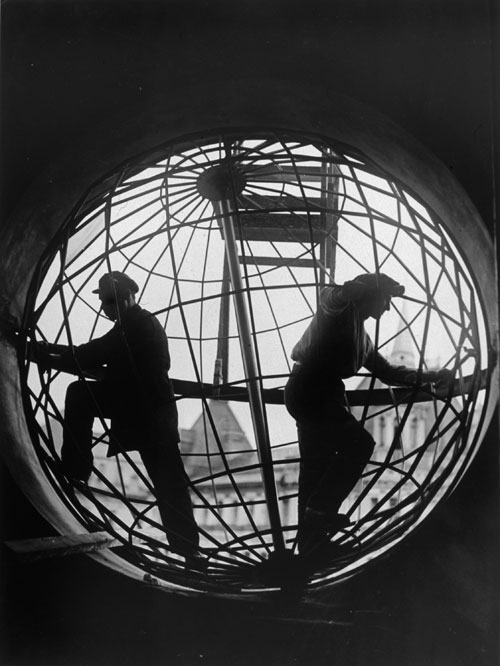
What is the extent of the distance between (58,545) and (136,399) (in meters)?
0.74

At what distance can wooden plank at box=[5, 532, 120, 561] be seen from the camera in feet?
3.91

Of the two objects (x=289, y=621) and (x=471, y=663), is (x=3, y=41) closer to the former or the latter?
(x=289, y=621)

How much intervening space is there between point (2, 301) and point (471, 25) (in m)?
1.09

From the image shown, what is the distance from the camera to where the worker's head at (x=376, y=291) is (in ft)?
5.49

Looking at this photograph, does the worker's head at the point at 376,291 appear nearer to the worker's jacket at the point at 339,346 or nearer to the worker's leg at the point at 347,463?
the worker's jacket at the point at 339,346

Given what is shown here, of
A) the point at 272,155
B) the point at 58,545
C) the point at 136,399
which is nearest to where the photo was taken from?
the point at 58,545

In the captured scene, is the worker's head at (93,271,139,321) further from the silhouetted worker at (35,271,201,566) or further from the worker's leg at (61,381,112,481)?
the worker's leg at (61,381,112,481)

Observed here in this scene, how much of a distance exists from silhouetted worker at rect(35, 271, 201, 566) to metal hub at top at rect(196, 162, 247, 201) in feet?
1.18

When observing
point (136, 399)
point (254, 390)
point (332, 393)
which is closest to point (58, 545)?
point (254, 390)

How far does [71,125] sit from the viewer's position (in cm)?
132

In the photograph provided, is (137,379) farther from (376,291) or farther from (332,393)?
(376,291)

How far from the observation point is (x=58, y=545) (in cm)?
123

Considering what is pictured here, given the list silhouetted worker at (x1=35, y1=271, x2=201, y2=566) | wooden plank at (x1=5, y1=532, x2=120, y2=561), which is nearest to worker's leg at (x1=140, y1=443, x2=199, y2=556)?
silhouetted worker at (x1=35, y1=271, x2=201, y2=566)

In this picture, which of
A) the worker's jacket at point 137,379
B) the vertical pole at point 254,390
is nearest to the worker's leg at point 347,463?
the vertical pole at point 254,390
